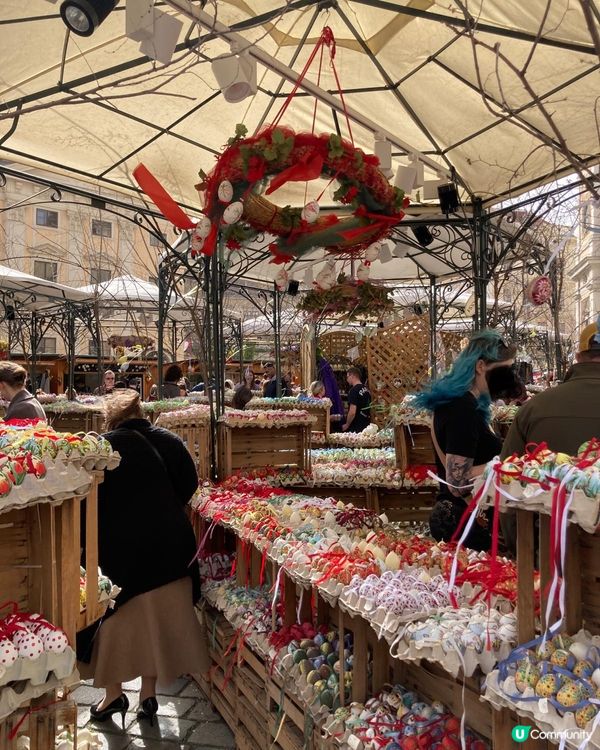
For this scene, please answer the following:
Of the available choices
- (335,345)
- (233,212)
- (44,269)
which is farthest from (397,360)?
(44,269)

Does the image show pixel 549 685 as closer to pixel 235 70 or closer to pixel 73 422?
pixel 235 70

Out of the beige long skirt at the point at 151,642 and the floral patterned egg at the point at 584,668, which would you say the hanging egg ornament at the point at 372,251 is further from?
the floral patterned egg at the point at 584,668

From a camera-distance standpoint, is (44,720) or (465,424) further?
(465,424)

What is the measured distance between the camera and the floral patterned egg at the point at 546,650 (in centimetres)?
149

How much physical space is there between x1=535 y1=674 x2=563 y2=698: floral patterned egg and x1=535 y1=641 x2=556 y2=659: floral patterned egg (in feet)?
0.23

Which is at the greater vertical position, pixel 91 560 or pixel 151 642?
pixel 91 560

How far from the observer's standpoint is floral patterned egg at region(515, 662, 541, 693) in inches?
57.2

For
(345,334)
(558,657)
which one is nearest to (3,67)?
(558,657)

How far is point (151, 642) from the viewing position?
349cm

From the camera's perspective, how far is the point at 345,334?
16188 mm

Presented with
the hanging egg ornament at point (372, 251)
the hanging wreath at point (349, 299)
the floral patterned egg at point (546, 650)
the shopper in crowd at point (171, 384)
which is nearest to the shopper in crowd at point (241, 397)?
the hanging wreath at point (349, 299)

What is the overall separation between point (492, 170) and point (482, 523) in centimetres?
354

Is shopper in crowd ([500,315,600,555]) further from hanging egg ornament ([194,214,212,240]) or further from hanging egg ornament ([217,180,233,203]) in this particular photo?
hanging egg ornament ([194,214,212,240])

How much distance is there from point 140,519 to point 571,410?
2.42 metres
